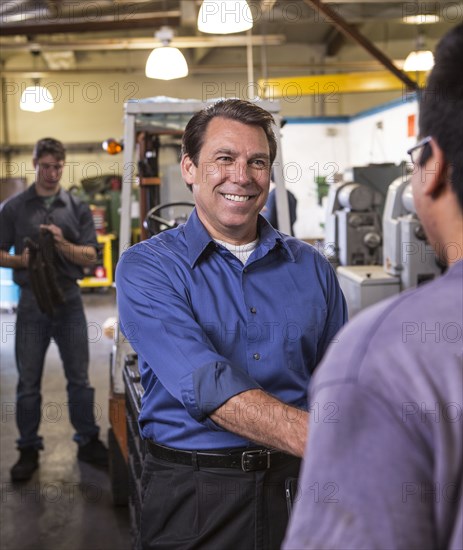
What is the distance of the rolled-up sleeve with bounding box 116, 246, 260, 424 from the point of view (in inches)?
54.9

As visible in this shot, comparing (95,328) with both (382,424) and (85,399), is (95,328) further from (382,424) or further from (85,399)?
(382,424)

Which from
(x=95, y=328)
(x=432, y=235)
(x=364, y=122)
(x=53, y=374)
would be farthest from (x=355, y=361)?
(x=364, y=122)

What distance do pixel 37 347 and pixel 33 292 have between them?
1.00ft

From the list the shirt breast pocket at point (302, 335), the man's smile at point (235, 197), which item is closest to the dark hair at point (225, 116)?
the man's smile at point (235, 197)

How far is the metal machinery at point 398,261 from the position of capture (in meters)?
4.72

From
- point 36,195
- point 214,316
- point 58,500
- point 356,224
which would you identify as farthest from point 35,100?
point 214,316

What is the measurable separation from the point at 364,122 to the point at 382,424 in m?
11.9

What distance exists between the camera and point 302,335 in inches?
65.4

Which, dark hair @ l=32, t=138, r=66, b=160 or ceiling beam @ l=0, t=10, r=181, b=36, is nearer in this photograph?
dark hair @ l=32, t=138, r=66, b=160

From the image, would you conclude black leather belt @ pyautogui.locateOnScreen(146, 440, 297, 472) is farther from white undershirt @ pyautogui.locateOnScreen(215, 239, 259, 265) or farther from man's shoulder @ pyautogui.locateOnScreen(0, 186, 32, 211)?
man's shoulder @ pyautogui.locateOnScreen(0, 186, 32, 211)

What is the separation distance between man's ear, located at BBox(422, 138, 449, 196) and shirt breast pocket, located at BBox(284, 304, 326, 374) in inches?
38.1

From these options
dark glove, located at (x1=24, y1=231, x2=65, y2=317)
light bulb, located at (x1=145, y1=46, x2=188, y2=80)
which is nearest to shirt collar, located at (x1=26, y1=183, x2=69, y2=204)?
dark glove, located at (x1=24, y1=231, x2=65, y2=317)

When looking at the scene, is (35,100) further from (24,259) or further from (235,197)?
(235,197)

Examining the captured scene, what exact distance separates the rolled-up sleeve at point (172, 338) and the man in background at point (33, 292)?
2249 mm
